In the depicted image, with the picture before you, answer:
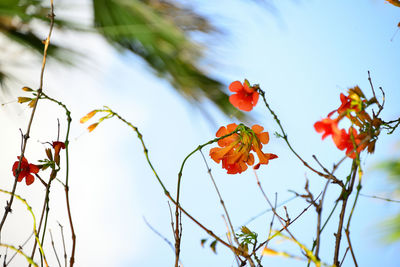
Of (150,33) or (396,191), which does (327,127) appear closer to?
(396,191)

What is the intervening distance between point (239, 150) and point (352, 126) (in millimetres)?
93

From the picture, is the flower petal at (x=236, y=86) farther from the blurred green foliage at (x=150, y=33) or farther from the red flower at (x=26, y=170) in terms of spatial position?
the blurred green foliage at (x=150, y=33)

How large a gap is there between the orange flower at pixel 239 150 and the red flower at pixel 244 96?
26mm

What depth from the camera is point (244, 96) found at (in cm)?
34

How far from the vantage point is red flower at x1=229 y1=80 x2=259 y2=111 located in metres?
0.33

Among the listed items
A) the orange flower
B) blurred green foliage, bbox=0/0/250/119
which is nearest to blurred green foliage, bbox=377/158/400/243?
the orange flower

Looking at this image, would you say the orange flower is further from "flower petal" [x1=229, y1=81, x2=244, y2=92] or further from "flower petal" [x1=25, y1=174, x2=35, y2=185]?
"flower petal" [x1=25, y1=174, x2=35, y2=185]

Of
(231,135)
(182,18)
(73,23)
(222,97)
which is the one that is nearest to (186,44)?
(182,18)

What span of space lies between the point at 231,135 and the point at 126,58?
49.3 inches

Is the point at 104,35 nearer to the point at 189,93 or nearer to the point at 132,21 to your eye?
the point at 132,21

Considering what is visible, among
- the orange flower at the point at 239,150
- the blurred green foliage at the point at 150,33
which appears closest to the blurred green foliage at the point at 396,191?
the orange flower at the point at 239,150

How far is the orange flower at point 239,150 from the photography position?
0.31 meters

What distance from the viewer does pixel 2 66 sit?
1.49 m

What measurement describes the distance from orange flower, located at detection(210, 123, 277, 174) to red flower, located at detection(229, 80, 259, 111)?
0.03 m
